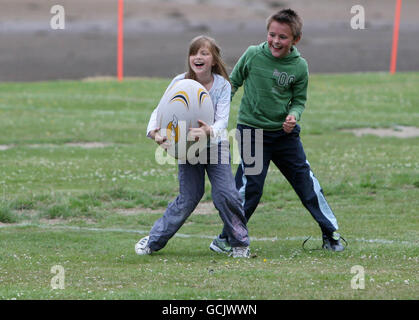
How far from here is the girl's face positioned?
7301 mm

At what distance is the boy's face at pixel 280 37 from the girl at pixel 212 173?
45cm

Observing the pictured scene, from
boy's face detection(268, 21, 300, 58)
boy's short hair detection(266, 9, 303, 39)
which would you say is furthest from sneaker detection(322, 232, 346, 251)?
boy's short hair detection(266, 9, 303, 39)

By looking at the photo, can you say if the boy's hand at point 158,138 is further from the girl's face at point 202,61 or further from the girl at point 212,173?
the girl's face at point 202,61

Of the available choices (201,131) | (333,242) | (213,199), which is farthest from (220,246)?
(201,131)

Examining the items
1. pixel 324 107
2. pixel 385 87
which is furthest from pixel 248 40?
pixel 324 107

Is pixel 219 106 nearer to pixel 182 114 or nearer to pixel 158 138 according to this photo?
pixel 182 114

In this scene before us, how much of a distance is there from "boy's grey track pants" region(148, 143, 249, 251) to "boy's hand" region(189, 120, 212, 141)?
27 centimetres

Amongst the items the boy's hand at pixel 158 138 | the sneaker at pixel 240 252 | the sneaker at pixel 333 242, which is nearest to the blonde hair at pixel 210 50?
the boy's hand at pixel 158 138

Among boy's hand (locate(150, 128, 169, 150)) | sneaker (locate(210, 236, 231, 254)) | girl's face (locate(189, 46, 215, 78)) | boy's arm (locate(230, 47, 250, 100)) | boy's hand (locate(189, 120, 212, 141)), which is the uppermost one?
girl's face (locate(189, 46, 215, 78))

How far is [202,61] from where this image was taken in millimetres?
7301

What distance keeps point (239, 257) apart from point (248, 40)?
22.5m

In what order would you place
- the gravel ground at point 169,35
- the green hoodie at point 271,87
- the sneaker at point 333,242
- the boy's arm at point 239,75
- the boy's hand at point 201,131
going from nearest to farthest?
the boy's hand at point 201,131
the green hoodie at point 271,87
the boy's arm at point 239,75
the sneaker at point 333,242
the gravel ground at point 169,35

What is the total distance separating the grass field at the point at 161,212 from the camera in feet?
21.3

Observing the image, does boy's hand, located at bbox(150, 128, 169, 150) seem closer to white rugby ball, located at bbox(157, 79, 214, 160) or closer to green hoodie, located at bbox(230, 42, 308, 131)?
white rugby ball, located at bbox(157, 79, 214, 160)
